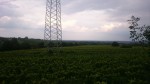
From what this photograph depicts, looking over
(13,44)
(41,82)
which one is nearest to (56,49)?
(13,44)

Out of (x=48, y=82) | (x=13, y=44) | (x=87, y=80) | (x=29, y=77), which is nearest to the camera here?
(x=48, y=82)

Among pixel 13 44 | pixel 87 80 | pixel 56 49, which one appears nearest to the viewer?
pixel 87 80

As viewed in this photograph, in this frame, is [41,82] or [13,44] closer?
[41,82]

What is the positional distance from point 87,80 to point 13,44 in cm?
5458

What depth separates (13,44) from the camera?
66.6 metres

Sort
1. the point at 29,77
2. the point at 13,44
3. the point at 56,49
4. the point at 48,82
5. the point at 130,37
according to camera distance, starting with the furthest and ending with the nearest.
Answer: the point at 13,44
the point at 56,49
the point at 130,37
the point at 29,77
the point at 48,82

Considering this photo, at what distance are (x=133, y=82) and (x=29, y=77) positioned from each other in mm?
7765

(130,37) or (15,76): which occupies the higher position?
(130,37)

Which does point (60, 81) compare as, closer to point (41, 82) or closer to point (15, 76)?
point (41, 82)

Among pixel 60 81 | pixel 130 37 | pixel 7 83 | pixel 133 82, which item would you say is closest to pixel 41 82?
pixel 60 81

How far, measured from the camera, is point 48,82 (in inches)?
572

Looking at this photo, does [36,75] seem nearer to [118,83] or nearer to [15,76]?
[15,76]

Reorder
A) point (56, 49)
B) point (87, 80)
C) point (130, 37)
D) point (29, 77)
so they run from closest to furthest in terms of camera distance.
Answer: point (87, 80)
point (29, 77)
point (130, 37)
point (56, 49)

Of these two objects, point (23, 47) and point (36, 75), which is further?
point (23, 47)
